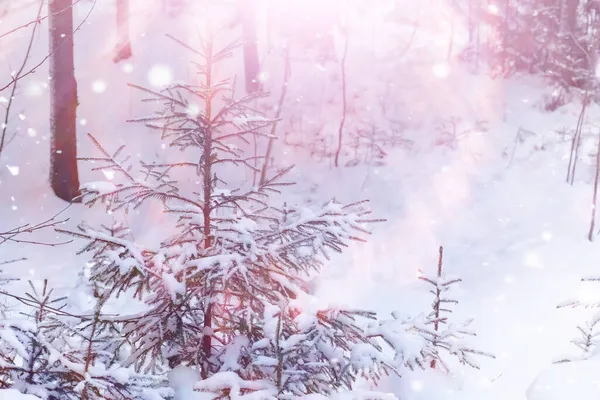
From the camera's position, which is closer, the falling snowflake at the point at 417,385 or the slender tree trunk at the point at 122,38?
the falling snowflake at the point at 417,385

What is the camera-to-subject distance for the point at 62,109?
848cm

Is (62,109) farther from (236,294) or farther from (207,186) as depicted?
(236,294)

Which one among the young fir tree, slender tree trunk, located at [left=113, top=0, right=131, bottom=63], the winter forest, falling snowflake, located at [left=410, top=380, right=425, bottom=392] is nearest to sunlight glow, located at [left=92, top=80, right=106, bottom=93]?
the winter forest

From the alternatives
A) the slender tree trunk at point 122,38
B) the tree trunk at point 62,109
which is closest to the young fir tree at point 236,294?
the tree trunk at point 62,109

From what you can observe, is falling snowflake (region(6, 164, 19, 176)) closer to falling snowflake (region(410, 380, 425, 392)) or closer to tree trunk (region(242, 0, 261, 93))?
tree trunk (region(242, 0, 261, 93))

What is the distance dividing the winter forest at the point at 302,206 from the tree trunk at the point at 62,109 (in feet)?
0.11

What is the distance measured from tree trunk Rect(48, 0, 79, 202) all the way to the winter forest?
0.03 meters

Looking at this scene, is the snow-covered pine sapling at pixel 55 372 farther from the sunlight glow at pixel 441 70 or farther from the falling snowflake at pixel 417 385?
the sunlight glow at pixel 441 70

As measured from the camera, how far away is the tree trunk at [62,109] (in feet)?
27.1

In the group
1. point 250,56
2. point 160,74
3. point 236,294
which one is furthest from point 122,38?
point 236,294

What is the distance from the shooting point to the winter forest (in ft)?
10.5

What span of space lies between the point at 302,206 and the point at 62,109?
14.2ft

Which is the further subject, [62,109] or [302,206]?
[302,206]

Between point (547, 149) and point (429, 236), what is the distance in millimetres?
4352
